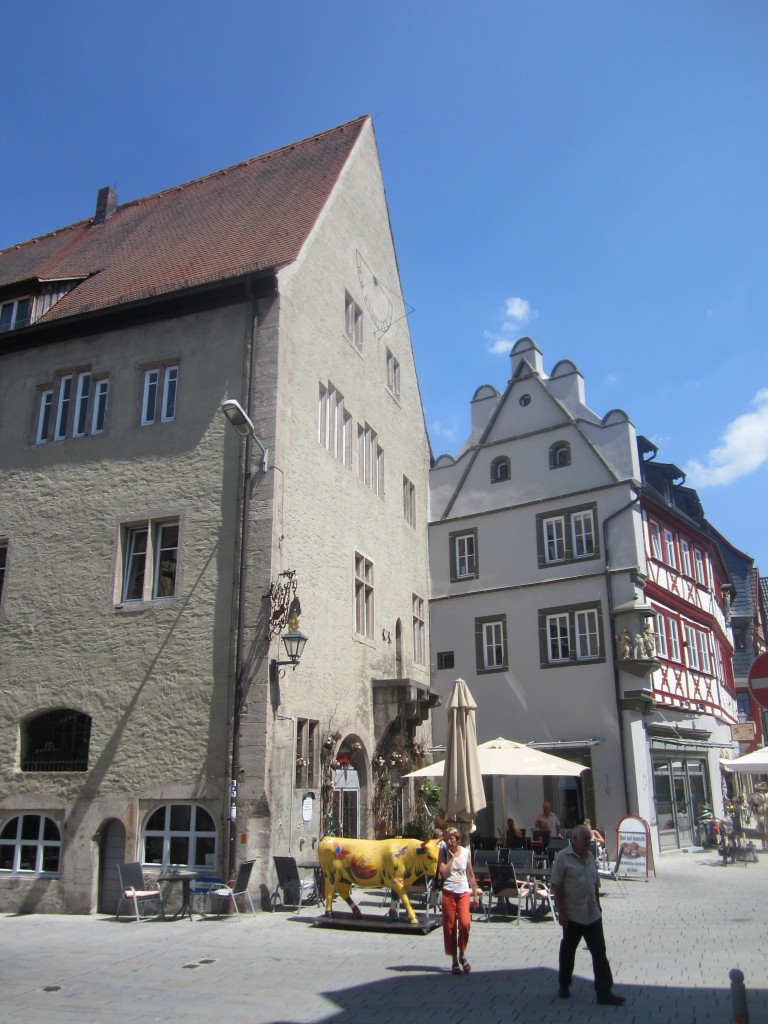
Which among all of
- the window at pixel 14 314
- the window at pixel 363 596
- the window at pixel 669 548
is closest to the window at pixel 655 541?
the window at pixel 669 548

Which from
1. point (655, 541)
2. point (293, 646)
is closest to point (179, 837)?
point (293, 646)

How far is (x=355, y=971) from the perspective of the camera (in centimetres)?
856

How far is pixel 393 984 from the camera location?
797 centimetres

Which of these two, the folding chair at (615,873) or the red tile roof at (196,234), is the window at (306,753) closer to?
the folding chair at (615,873)

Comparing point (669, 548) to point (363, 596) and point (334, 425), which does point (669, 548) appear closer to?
point (363, 596)

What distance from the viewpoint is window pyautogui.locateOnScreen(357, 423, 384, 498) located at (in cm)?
1970

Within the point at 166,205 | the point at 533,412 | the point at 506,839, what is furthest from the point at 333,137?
the point at 506,839

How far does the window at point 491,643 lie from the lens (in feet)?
75.8

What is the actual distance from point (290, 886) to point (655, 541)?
14525 millimetres

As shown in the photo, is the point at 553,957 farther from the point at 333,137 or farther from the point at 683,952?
the point at 333,137

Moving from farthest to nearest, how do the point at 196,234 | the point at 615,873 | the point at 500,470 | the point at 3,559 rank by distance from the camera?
the point at 500,470, the point at 196,234, the point at 3,559, the point at 615,873

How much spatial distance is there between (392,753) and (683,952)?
9.83m

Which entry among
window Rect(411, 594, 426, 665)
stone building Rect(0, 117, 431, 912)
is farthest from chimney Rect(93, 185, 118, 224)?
window Rect(411, 594, 426, 665)

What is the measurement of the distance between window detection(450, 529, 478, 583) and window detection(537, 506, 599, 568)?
1956 millimetres
